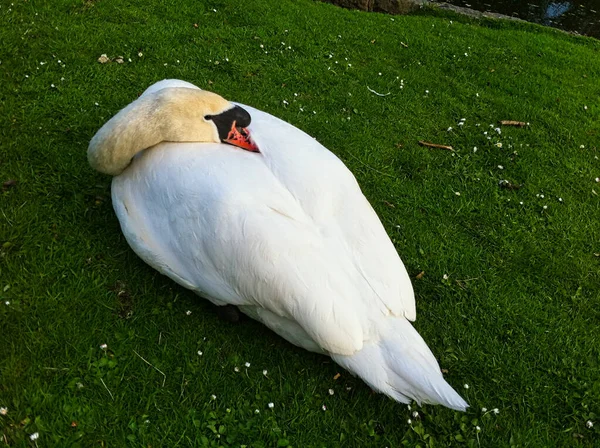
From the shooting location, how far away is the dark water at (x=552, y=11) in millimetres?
10469

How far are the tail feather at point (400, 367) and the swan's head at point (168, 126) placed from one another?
1227 mm

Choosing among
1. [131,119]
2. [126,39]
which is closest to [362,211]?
[131,119]

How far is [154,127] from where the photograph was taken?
2.70 meters

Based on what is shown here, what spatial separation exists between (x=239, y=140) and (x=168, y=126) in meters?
0.39

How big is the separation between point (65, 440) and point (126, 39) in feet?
13.1

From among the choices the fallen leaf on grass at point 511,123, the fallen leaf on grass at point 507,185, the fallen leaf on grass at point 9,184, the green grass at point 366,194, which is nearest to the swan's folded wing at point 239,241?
the green grass at point 366,194

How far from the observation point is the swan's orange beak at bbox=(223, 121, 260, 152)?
9.20 ft

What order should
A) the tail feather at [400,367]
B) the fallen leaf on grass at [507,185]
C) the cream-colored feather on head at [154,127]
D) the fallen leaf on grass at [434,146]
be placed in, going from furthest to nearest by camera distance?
the fallen leaf on grass at [434,146], the fallen leaf on grass at [507,185], the cream-colored feather on head at [154,127], the tail feather at [400,367]

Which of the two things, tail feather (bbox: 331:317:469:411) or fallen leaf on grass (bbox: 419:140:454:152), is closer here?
tail feather (bbox: 331:317:469:411)

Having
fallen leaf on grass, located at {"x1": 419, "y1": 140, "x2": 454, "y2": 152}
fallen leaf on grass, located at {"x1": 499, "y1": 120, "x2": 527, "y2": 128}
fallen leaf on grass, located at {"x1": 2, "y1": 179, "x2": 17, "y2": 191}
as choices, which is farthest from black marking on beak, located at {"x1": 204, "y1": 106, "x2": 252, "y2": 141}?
fallen leaf on grass, located at {"x1": 499, "y1": 120, "x2": 527, "y2": 128}

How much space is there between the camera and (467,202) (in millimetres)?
4105

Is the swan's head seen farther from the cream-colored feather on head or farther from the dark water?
the dark water

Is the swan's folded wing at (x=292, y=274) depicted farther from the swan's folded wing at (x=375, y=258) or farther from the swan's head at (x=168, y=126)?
the swan's head at (x=168, y=126)

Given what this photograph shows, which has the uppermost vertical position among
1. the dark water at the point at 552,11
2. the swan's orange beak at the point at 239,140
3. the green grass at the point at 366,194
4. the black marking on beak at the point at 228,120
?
the dark water at the point at 552,11
